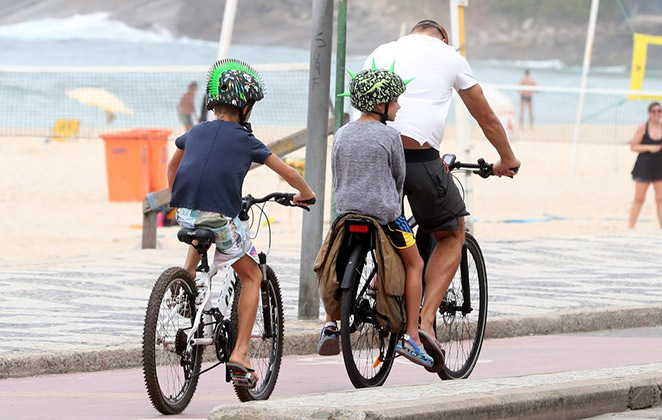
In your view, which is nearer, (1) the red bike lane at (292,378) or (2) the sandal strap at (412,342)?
(1) the red bike lane at (292,378)

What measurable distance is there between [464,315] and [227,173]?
197cm

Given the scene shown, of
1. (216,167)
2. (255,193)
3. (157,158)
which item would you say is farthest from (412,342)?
(255,193)

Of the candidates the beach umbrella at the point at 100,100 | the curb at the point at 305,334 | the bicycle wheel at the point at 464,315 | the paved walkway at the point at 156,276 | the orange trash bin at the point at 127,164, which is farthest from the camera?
the beach umbrella at the point at 100,100

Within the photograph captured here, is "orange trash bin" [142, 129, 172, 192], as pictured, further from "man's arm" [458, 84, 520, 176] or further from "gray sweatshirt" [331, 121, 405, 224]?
"gray sweatshirt" [331, 121, 405, 224]

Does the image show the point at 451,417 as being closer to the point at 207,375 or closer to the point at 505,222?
the point at 207,375

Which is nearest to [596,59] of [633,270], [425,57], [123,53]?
[123,53]

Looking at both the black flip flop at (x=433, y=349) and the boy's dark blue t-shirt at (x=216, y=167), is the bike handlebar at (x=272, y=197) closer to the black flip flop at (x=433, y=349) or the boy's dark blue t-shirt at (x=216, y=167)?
the boy's dark blue t-shirt at (x=216, y=167)

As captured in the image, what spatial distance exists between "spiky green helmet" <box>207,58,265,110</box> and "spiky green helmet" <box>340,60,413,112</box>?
61 cm

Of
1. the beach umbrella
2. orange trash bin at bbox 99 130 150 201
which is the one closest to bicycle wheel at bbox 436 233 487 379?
orange trash bin at bbox 99 130 150 201

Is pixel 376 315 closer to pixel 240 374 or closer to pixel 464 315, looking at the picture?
pixel 240 374

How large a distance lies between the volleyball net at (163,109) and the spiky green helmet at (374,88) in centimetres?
2877

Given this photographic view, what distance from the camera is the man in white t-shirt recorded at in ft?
25.6

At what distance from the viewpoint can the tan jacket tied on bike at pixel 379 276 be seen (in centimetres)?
743


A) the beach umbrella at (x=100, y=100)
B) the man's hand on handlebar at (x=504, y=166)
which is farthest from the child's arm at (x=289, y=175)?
the beach umbrella at (x=100, y=100)
